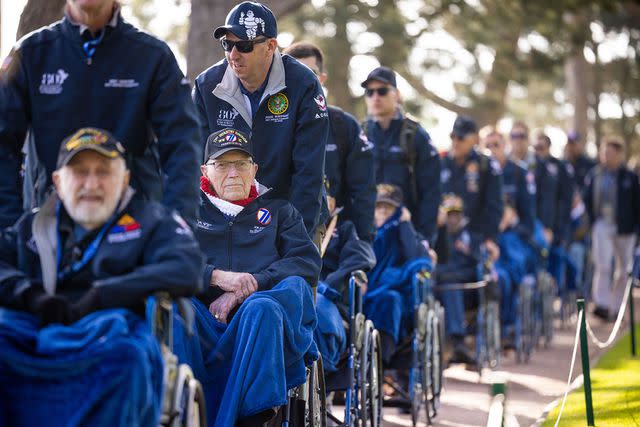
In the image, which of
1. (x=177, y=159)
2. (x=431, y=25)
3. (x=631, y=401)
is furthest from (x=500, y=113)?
(x=177, y=159)

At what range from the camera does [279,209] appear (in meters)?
7.97

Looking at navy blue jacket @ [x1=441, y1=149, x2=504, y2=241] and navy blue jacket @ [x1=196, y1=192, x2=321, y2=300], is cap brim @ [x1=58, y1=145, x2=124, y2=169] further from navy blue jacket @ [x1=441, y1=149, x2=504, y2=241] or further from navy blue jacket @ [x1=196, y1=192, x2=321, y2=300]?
navy blue jacket @ [x1=441, y1=149, x2=504, y2=241]

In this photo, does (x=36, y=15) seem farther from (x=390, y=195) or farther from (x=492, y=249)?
(x=492, y=249)

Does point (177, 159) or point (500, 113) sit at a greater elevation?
point (500, 113)

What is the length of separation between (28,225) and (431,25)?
68.2 feet

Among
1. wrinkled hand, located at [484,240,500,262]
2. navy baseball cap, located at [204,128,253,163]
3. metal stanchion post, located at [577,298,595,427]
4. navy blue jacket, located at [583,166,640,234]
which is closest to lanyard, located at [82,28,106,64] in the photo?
navy baseball cap, located at [204,128,253,163]

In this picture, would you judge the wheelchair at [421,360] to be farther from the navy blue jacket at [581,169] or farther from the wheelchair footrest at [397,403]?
the navy blue jacket at [581,169]

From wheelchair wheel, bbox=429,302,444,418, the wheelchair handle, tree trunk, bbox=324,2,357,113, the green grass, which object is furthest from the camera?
tree trunk, bbox=324,2,357,113

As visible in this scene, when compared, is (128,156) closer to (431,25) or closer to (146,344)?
(146,344)

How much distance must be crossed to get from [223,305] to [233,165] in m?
0.82

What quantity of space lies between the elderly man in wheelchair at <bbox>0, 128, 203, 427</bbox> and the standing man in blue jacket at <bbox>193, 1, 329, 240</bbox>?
2455 millimetres

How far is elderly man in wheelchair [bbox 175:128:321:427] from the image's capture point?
705 centimetres

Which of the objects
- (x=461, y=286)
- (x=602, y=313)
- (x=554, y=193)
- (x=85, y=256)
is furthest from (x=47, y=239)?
(x=602, y=313)

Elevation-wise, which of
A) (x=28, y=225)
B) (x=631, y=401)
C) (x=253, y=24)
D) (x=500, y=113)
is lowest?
(x=631, y=401)
